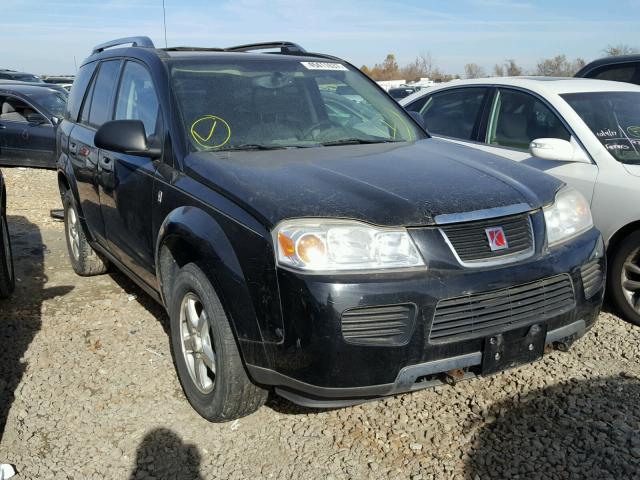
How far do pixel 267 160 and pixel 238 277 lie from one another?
760 millimetres

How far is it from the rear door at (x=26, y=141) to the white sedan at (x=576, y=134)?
7.61 m

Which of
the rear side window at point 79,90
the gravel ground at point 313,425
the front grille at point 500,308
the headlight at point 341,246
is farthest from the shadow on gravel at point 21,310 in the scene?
the front grille at point 500,308

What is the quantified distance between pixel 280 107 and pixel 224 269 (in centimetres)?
138

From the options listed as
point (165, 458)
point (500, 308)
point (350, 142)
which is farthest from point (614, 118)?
point (165, 458)

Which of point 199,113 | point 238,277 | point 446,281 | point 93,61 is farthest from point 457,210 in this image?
point 93,61

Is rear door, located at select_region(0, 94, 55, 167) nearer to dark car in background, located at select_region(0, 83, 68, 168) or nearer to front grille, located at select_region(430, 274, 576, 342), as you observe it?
dark car in background, located at select_region(0, 83, 68, 168)

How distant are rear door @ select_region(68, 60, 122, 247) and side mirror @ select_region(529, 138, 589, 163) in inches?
118

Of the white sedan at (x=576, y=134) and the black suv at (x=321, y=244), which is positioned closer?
the black suv at (x=321, y=244)

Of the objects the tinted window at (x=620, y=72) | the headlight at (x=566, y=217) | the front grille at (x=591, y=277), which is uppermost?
the tinted window at (x=620, y=72)

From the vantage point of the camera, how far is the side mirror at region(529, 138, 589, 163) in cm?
449

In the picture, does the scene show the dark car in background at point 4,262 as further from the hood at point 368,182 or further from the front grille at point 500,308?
the front grille at point 500,308

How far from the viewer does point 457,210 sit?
2641 millimetres

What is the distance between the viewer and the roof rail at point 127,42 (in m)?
4.32

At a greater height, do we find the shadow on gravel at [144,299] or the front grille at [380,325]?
the front grille at [380,325]
